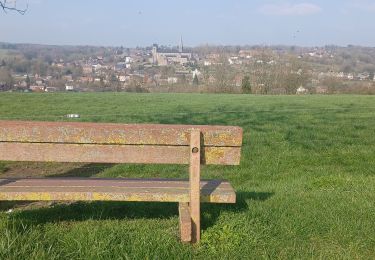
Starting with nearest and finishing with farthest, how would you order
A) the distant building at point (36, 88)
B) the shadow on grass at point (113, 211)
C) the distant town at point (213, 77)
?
the shadow on grass at point (113, 211) < the distant building at point (36, 88) < the distant town at point (213, 77)

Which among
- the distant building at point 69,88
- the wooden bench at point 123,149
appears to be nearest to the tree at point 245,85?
the distant building at point 69,88

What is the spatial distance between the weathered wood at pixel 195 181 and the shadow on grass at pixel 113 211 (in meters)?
0.31

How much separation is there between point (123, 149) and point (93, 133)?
0.91 ft

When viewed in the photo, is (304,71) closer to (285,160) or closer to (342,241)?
(285,160)

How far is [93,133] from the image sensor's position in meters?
3.90

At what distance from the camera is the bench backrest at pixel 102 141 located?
3.89 meters

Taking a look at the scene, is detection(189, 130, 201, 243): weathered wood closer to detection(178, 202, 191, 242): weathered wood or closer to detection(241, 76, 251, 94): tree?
detection(178, 202, 191, 242): weathered wood

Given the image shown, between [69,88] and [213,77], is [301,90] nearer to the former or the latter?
[213,77]

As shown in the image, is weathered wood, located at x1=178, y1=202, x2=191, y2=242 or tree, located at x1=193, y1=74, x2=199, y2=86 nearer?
weathered wood, located at x1=178, y1=202, x2=191, y2=242

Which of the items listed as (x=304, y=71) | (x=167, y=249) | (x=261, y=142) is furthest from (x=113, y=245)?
(x=304, y=71)

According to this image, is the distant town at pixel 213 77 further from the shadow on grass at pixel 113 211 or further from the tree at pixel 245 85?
the shadow on grass at pixel 113 211

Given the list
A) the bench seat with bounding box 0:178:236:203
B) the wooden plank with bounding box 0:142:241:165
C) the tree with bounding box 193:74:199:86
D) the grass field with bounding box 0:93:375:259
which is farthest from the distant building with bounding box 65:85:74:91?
the wooden plank with bounding box 0:142:241:165

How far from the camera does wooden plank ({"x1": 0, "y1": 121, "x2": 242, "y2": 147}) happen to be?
3883mm

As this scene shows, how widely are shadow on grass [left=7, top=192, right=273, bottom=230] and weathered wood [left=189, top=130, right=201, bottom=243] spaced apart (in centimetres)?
31
